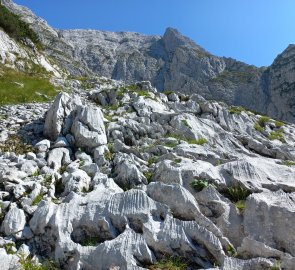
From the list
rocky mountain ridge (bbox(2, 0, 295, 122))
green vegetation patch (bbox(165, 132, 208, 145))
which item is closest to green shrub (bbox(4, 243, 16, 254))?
green vegetation patch (bbox(165, 132, 208, 145))

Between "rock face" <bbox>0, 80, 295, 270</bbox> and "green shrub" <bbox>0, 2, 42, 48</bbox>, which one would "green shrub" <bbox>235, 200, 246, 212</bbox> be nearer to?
"rock face" <bbox>0, 80, 295, 270</bbox>

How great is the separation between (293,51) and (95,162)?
141410mm

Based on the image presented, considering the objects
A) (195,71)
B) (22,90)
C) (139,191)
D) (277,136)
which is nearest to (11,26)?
(22,90)

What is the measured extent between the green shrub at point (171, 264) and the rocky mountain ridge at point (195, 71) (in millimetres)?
96078

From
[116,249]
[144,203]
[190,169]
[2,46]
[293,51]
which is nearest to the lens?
[116,249]

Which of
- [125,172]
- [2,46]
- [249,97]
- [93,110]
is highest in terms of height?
[249,97]

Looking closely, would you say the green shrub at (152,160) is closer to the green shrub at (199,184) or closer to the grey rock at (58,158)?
the green shrub at (199,184)

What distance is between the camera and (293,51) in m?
143

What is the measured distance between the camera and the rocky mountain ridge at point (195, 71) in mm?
132375

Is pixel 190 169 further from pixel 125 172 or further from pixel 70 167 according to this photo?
pixel 70 167

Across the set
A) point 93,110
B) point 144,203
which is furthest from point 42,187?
point 93,110

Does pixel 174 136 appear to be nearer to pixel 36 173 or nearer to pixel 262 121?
pixel 36 173

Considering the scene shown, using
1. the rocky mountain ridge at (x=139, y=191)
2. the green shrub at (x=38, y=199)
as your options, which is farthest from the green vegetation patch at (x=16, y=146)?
the green shrub at (x=38, y=199)

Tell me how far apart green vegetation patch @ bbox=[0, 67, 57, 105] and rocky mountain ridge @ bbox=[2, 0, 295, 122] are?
6999 cm
